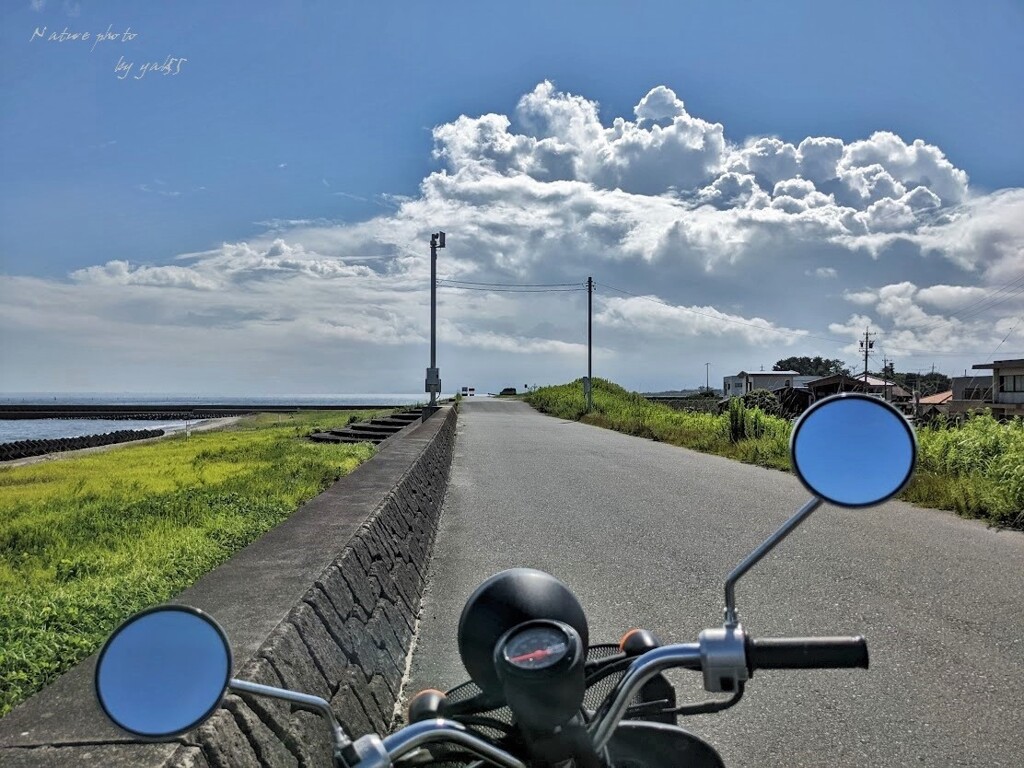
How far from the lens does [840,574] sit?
281 inches

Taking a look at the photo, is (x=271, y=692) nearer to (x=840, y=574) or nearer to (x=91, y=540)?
(x=91, y=540)

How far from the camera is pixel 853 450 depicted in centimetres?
146

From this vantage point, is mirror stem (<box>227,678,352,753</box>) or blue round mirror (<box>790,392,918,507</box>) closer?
mirror stem (<box>227,678,352,753</box>)

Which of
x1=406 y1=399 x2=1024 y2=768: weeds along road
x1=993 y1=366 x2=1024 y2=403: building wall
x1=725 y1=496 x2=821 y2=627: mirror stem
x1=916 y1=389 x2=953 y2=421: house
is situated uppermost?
x1=993 y1=366 x2=1024 y2=403: building wall

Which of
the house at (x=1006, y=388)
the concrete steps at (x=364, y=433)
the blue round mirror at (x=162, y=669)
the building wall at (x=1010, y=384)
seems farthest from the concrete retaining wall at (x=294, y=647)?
the building wall at (x=1010, y=384)

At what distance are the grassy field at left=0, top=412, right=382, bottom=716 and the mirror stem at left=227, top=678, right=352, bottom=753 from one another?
2331 millimetres

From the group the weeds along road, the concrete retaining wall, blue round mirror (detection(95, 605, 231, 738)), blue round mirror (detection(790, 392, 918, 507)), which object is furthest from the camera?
the weeds along road

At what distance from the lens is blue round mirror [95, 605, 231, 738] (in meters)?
1.25

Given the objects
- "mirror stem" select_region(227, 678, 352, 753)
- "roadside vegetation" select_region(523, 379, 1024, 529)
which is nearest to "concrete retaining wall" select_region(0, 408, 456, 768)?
"mirror stem" select_region(227, 678, 352, 753)

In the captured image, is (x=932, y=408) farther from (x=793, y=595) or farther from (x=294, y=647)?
(x=294, y=647)

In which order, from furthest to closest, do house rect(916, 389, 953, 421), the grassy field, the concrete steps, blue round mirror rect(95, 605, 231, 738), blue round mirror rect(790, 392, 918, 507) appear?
1. the concrete steps
2. house rect(916, 389, 953, 421)
3. the grassy field
4. blue round mirror rect(790, 392, 918, 507)
5. blue round mirror rect(95, 605, 231, 738)

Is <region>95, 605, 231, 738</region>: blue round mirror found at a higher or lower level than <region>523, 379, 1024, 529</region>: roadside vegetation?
higher

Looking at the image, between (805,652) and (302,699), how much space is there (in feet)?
2.79

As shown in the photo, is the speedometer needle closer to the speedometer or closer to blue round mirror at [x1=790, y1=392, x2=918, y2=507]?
the speedometer
